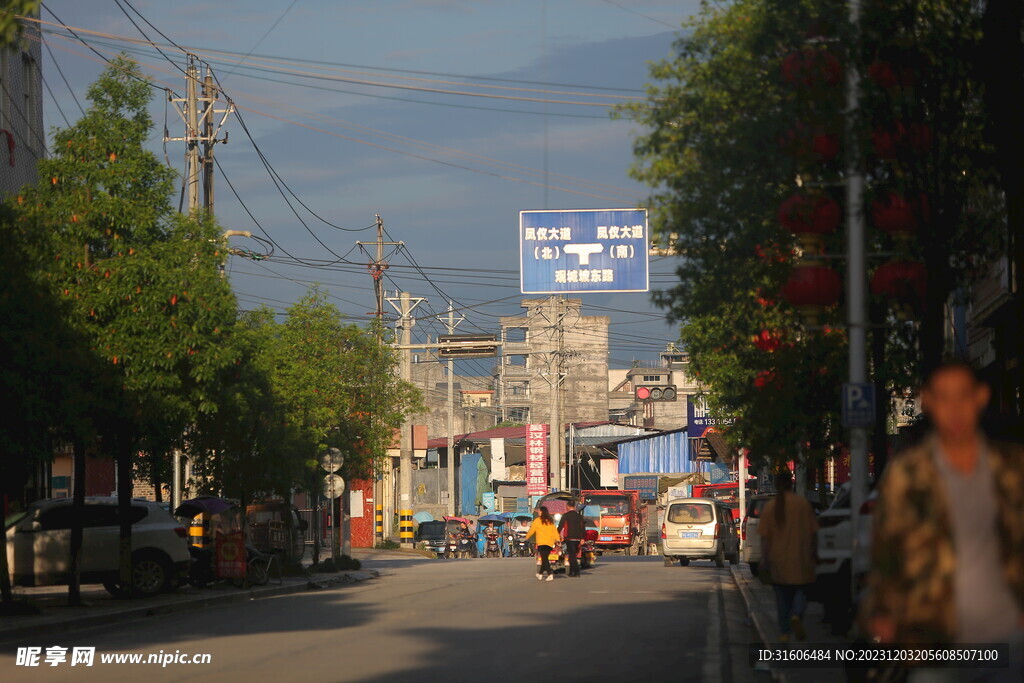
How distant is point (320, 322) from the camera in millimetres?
38469

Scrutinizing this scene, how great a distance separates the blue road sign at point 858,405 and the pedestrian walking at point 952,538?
26.1 ft

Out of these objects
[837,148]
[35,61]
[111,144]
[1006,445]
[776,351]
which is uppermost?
[35,61]

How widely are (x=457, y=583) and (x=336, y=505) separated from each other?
9792 mm

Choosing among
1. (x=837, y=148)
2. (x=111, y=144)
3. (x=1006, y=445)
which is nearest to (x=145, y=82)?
(x=111, y=144)

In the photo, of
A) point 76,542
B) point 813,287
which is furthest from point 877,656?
point 76,542

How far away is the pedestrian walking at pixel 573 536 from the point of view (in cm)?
3222

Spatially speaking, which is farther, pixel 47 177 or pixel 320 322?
pixel 320 322

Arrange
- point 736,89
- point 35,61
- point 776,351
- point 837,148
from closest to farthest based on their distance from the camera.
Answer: point 837,148, point 736,89, point 776,351, point 35,61

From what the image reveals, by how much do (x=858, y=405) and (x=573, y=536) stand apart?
19978mm

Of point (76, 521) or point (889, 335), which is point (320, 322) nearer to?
point (76, 521)

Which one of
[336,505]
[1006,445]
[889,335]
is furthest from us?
[336,505]

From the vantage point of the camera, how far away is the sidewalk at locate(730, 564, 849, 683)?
12.6 m

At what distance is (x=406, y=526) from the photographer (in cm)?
5412

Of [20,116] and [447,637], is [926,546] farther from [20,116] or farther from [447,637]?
[20,116]
